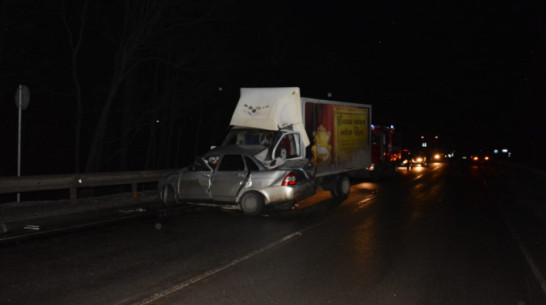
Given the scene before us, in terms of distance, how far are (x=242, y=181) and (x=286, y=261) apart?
479cm

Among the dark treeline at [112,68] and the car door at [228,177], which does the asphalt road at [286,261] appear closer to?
the car door at [228,177]

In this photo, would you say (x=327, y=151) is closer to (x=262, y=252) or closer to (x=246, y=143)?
(x=246, y=143)

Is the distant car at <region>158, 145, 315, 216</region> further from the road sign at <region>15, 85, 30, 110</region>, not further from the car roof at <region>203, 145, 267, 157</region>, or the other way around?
the road sign at <region>15, 85, 30, 110</region>

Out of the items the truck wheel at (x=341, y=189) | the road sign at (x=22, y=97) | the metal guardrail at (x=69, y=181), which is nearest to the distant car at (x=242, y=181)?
the metal guardrail at (x=69, y=181)

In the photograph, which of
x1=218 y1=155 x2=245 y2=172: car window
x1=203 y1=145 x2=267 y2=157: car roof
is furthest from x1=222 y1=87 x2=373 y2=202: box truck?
x1=218 y1=155 x2=245 y2=172: car window

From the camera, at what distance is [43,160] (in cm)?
3453

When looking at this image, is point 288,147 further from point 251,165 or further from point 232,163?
point 232,163

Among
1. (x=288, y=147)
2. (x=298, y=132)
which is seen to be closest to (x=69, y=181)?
(x=288, y=147)

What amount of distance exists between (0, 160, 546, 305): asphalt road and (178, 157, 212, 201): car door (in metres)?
0.79

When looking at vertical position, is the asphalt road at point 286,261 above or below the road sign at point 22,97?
below

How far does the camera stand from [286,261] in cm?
734

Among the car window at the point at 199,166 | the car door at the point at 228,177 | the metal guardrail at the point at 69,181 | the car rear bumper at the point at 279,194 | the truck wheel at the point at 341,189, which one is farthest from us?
the truck wheel at the point at 341,189

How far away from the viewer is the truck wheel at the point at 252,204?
11.8m

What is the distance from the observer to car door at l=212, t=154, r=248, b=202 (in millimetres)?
12023
